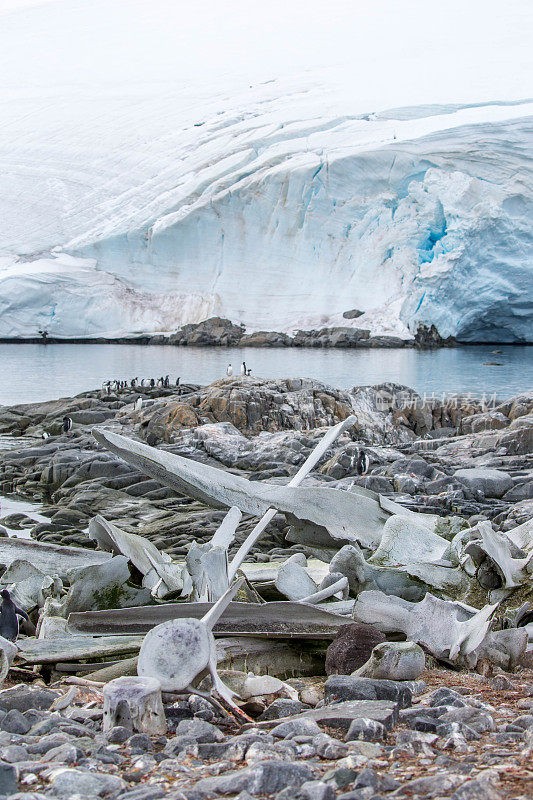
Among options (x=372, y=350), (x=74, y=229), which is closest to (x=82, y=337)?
(x=74, y=229)

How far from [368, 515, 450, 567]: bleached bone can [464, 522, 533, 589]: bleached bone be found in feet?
0.67

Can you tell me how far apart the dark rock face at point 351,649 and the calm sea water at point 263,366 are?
8190mm

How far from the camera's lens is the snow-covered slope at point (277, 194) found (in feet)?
38.1

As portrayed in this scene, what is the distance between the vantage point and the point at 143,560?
182cm

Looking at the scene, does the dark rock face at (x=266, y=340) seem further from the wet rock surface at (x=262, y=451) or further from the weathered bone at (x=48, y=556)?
the weathered bone at (x=48, y=556)

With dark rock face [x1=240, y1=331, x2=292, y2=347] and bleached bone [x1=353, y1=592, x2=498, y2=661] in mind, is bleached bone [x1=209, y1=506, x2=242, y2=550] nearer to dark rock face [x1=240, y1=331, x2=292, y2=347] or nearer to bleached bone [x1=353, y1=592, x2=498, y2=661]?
bleached bone [x1=353, y1=592, x2=498, y2=661]

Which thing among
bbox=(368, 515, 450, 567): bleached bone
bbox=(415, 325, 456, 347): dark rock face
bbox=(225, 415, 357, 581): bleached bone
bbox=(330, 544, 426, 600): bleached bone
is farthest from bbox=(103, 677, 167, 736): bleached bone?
bbox=(415, 325, 456, 347): dark rock face

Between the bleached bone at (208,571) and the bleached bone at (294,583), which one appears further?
the bleached bone at (294,583)

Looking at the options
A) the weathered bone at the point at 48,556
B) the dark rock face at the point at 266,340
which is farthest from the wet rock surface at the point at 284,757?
the dark rock face at the point at 266,340

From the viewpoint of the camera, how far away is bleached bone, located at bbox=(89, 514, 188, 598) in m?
1.76

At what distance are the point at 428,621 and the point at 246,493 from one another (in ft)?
1.62

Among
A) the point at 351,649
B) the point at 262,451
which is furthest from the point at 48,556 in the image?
the point at 262,451

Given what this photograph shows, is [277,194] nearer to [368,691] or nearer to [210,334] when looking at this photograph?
[210,334]

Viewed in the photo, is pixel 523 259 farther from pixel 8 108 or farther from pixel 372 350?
pixel 8 108
